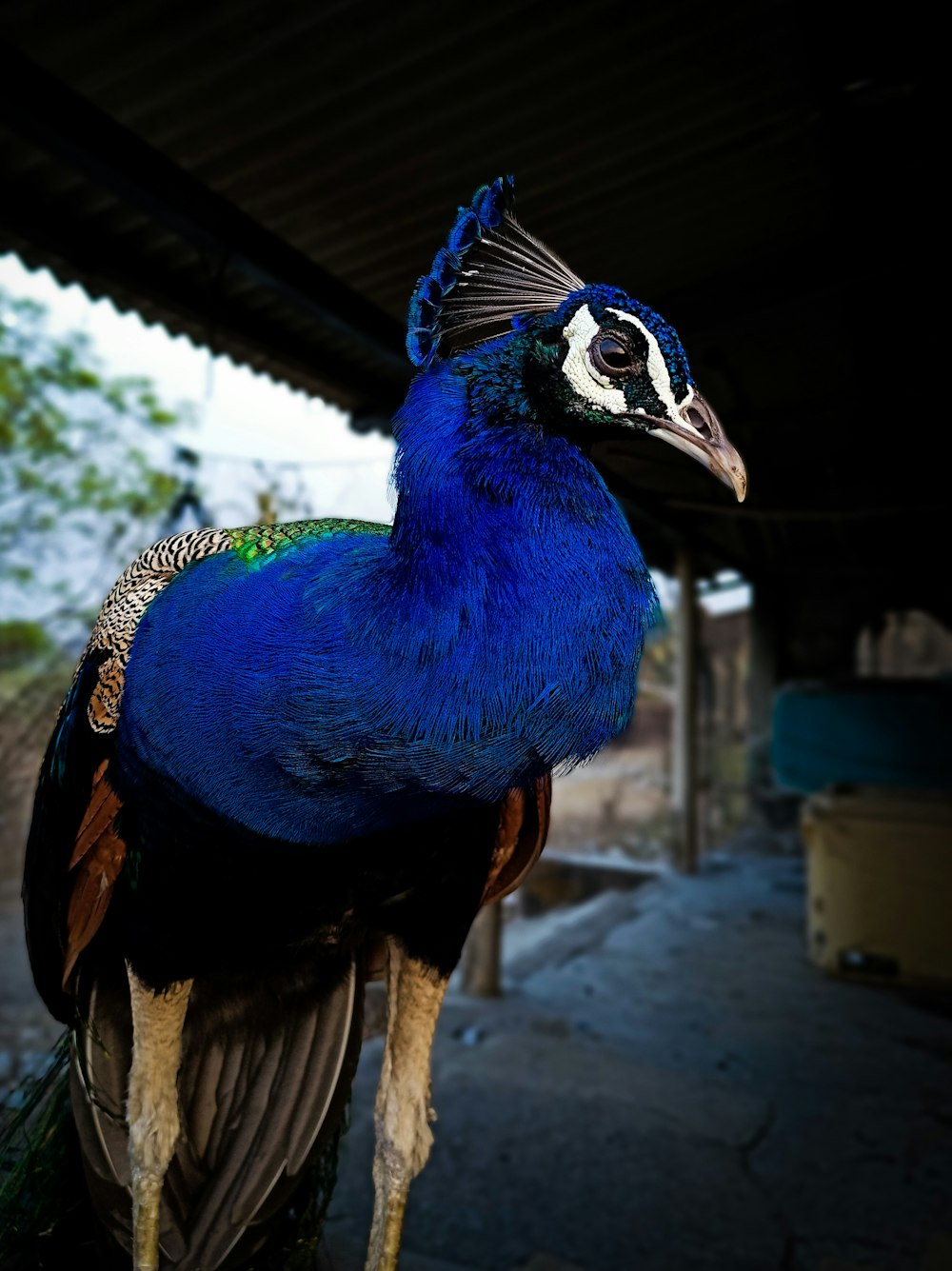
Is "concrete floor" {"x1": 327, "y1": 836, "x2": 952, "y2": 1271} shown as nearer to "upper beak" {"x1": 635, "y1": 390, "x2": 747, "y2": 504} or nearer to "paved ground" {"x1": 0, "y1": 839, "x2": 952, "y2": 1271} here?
"paved ground" {"x1": 0, "y1": 839, "x2": 952, "y2": 1271}

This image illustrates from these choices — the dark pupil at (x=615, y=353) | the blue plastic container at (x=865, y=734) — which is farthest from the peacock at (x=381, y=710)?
the blue plastic container at (x=865, y=734)

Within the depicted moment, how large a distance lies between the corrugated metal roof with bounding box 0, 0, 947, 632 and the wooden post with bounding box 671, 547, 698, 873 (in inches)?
155

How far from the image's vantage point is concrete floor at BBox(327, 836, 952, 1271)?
2.45 metres

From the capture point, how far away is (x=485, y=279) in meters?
1.11

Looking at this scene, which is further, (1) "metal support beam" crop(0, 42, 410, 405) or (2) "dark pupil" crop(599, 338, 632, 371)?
(1) "metal support beam" crop(0, 42, 410, 405)

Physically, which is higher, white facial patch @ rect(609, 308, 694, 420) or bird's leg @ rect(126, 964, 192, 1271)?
white facial patch @ rect(609, 308, 694, 420)

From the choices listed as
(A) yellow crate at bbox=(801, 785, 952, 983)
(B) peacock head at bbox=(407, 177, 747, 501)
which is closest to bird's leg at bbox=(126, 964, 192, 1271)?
(B) peacock head at bbox=(407, 177, 747, 501)

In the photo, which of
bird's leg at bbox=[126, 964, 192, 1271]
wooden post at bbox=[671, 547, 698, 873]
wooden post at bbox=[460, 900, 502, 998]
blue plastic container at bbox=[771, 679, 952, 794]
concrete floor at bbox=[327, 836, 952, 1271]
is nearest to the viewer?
bird's leg at bbox=[126, 964, 192, 1271]

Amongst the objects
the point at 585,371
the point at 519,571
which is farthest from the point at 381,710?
the point at 585,371

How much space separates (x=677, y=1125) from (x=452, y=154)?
3096 mm

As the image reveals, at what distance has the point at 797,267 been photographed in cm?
242

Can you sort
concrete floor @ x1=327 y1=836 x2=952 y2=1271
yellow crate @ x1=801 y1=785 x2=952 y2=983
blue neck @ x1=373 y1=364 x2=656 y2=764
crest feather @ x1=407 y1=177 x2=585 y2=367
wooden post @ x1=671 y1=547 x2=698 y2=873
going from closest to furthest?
1. blue neck @ x1=373 y1=364 x2=656 y2=764
2. crest feather @ x1=407 y1=177 x2=585 y2=367
3. concrete floor @ x1=327 y1=836 x2=952 y2=1271
4. yellow crate @ x1=801 y1=785 x2=952 y2=983
5. wooden post @ x1=671 y1=547 x2=698 y2=873

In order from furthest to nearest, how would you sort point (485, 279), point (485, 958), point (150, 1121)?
point (485, 958)
point (150, 1121)
point (485, 279)

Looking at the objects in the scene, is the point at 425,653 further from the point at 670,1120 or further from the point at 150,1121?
the point at 670,1120
